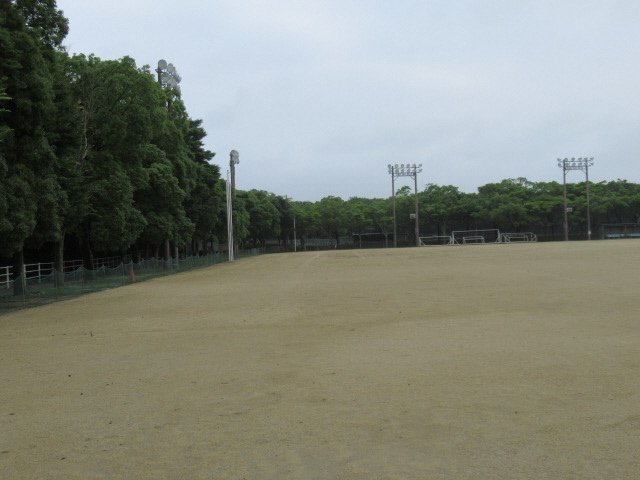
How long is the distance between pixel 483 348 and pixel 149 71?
24.0 metres

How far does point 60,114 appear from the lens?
76.1 ft

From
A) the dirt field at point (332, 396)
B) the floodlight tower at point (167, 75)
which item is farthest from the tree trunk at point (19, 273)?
the floodlight tower at point (167, 75)

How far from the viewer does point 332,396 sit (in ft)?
21.1

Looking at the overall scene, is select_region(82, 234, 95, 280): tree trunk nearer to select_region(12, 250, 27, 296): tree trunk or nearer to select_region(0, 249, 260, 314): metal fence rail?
select_region(0, 249, 260, 314): metal fence rail

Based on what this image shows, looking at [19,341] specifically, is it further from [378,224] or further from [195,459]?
[378,224]

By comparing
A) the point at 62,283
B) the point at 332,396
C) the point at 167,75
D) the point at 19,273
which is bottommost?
the point at 332,396

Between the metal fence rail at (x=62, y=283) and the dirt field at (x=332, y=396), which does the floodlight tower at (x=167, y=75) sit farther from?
the dirt field at (x=332, y=396)

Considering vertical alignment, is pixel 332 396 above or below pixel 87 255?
below

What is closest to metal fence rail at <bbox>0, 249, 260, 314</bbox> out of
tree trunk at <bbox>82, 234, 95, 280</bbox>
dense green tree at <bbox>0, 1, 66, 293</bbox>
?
tree trunk at <bbox>82, 234, 95, 280</bbox>

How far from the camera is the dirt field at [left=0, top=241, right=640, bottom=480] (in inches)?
179

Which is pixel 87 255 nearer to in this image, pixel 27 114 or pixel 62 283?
pixel 62 283

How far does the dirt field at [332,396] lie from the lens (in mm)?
4551

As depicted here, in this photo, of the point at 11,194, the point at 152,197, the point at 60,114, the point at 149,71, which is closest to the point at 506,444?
the point at 11,194

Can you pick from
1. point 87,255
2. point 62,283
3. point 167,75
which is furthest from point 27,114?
point 167,75
